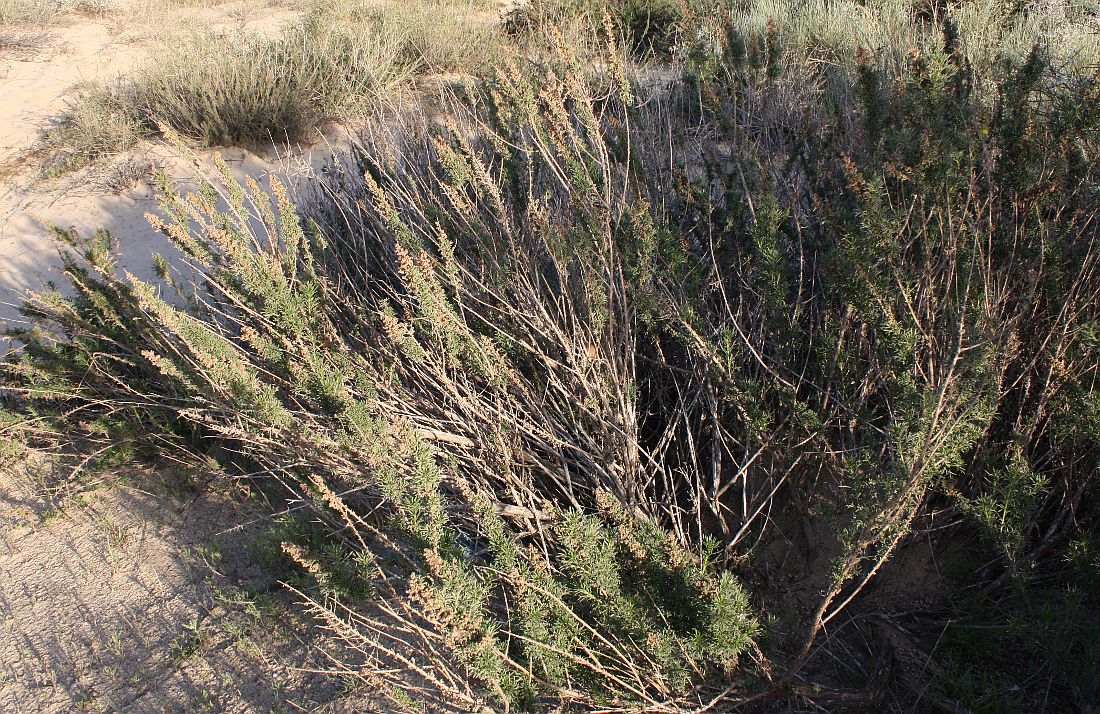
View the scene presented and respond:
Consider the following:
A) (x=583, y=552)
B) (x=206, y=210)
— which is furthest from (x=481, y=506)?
(x=206, y=210)

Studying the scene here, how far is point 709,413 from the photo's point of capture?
2.81m

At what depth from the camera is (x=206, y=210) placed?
260 centimetres

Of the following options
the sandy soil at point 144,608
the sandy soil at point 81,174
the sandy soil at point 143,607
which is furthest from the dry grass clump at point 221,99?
the sandy soil at point 144,608

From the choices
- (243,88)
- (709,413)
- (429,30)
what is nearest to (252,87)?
(243,88)

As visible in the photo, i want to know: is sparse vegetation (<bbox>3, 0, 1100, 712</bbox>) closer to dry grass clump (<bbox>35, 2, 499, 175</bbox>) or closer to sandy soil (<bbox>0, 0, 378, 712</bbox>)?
sandy soil (<bbox>0, 0, 378, 712</bbox>)

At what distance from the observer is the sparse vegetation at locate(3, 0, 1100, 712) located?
1.89 m

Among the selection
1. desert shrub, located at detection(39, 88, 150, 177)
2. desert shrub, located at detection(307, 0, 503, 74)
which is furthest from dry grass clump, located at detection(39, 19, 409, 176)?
desert shrub, located at detection(307, 0, 503, 74)

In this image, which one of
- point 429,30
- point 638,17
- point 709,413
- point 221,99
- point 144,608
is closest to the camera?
point 709,413

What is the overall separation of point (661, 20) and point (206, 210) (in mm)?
6413

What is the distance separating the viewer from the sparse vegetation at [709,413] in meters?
1.89

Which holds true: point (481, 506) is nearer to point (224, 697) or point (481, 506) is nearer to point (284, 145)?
point (224, 697)

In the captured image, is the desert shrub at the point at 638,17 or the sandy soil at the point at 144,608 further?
the desert shrub at the point at 638,17

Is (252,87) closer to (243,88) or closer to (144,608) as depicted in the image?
(243,88)

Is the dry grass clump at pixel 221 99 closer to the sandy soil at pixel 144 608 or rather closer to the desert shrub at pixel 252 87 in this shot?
the desert shrub at pixel 252 87
